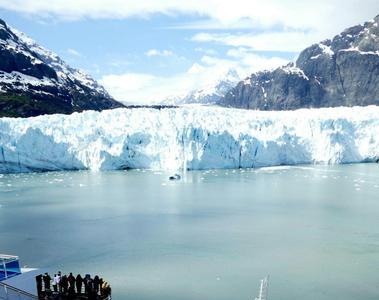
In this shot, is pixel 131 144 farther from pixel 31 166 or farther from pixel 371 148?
pixel 371 148

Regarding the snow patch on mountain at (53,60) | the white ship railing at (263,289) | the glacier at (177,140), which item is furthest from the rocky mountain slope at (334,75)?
the white ship railing at (263,289)

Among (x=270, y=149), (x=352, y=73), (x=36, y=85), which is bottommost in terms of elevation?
(x=270, y=149)

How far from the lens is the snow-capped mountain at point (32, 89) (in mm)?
73938

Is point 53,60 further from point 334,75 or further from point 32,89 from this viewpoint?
point 334,75

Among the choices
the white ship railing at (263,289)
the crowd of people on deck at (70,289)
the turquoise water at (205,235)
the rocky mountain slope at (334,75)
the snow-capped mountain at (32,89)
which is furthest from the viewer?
the rocky mountain slope at (334,75)

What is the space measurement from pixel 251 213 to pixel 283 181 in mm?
13577

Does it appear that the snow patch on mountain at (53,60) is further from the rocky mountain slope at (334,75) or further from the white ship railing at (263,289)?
the white ship railing at (263,289)

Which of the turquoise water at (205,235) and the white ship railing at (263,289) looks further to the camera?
the turquoise water at (205,235)

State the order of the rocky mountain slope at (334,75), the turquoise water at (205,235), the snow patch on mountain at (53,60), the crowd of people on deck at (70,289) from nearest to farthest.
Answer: the crowd of people on deck at (70,289)
the turquoise water at (205,235)
the rocky mountain slope at (334,75)
the snow patch on mountain at (53,60)

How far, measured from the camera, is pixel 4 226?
71.4 ft

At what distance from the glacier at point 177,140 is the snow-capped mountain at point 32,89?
2665cm

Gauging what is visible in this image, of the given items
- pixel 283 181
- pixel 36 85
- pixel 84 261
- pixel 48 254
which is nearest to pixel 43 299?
pixel 84 261

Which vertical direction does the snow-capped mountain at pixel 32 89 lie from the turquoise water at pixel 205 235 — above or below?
above

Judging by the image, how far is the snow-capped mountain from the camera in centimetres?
7394
